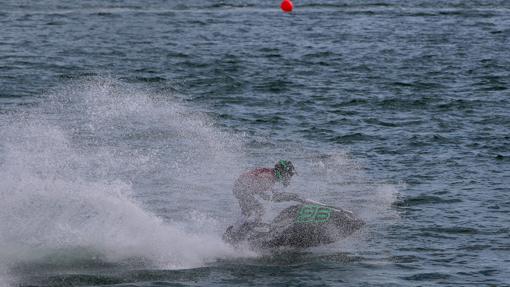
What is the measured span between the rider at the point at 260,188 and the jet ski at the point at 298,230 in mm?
259

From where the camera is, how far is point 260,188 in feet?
68.5

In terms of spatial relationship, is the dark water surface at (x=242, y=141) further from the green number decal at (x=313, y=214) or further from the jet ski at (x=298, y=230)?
the green number decal at (x=313, y=214)

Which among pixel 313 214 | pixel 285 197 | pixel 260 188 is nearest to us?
pixel 285 197

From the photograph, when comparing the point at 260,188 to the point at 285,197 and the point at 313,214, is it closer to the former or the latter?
the point at 285,197

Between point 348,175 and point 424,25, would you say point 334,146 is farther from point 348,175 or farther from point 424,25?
point 424,25

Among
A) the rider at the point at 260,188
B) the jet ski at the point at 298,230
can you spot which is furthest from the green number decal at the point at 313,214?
the rider at the point at 260,188

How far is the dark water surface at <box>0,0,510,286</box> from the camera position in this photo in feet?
66.5

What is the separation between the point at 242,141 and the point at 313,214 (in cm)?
1151

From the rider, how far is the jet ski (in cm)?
26

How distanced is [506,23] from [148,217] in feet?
145

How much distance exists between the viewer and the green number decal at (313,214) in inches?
828

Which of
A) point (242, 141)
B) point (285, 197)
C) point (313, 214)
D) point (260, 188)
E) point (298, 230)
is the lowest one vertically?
point (298, 230)

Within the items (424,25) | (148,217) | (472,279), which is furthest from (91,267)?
(424,25)

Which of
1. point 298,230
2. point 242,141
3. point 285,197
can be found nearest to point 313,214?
point 298,230
